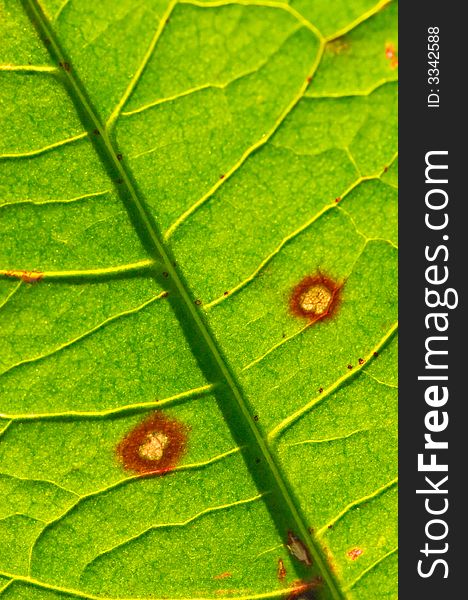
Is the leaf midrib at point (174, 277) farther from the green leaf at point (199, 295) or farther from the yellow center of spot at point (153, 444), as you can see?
the yellow center of spot at point (153, 444)

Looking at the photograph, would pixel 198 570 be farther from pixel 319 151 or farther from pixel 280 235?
pixel 319 151

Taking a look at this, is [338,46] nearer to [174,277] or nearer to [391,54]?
[391,54]

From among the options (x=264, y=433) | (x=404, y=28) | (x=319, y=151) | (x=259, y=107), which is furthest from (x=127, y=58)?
(x=264, y=433)

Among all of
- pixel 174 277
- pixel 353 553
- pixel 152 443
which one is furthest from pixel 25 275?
pixel 353 553

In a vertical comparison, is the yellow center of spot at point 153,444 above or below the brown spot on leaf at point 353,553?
above

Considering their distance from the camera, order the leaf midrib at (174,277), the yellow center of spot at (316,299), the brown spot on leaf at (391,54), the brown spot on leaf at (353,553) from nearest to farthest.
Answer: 1. the leaf midrib at (174,277)
2. the brown spot on leaf at (391,54)
3. the yellow center of spot at (316,299)
4. the brown spot on leaf at (353,553)

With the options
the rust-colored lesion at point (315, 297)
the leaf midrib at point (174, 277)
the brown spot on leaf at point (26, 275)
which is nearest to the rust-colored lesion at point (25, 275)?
the brown spot on leaf at point (26, 275)
